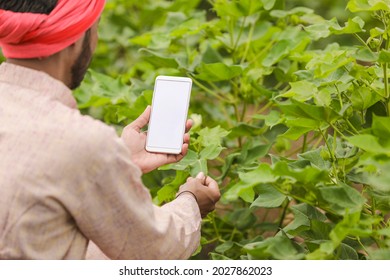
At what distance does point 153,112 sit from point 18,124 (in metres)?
0.52

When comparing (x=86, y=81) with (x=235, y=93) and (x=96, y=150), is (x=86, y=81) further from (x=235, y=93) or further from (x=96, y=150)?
(x=96, y=150)

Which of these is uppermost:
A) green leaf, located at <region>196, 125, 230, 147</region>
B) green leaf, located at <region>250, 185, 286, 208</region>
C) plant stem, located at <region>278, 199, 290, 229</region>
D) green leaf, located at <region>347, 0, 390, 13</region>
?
green leaf, located at <region>347, 0, 390, 13</region>

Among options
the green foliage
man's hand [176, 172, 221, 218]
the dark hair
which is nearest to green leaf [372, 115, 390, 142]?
the green foliage

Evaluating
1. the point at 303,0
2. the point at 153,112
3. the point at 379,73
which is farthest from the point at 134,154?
the point at 303,0

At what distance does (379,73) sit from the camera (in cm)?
181

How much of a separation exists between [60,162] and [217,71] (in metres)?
0.95

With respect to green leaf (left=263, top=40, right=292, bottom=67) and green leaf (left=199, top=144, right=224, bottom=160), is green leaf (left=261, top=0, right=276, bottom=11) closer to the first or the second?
green leaf (left=263, top=40, right=292, bottom=67)

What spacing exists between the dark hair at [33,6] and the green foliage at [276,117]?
0.51m

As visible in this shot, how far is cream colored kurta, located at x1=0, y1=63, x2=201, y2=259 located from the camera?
1458mm

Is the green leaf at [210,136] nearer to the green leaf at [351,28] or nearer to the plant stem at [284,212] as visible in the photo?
the plant stem at [284,212]

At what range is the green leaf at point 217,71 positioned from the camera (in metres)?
2.28

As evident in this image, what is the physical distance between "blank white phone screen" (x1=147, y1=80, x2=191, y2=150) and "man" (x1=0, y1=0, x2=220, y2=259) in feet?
0.92

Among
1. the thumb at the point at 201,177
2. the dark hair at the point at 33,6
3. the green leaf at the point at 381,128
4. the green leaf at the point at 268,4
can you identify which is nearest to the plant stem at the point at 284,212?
the thumb at the point at 201,177
